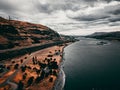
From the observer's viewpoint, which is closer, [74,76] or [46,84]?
[46,84]

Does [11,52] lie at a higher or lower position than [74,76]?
higher

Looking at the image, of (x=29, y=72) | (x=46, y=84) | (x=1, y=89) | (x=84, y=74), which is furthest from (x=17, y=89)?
(x=84, y=74)

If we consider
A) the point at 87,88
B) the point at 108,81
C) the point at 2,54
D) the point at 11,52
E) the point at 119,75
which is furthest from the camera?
the point at 11,52

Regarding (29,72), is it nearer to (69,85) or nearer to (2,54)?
(69,85)

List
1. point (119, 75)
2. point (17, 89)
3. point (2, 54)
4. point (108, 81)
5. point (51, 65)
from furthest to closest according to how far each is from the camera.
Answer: point (2, 54)
point (51, 65)
point (119, 75)
point (108, 81)
point (17, 89)

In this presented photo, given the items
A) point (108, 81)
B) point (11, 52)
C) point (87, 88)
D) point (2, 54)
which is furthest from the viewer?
point (11, 52)

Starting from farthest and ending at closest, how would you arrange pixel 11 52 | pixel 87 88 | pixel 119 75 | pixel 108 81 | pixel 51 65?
pixel 11 52 → pixel 51 65 → pixel 119 75 → pixel 108 81 → pixel 87 88

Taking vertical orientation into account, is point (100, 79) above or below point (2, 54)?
below

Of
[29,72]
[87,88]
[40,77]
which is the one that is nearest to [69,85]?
[87,88]

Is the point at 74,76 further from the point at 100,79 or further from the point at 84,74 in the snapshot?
the point at 100,79
